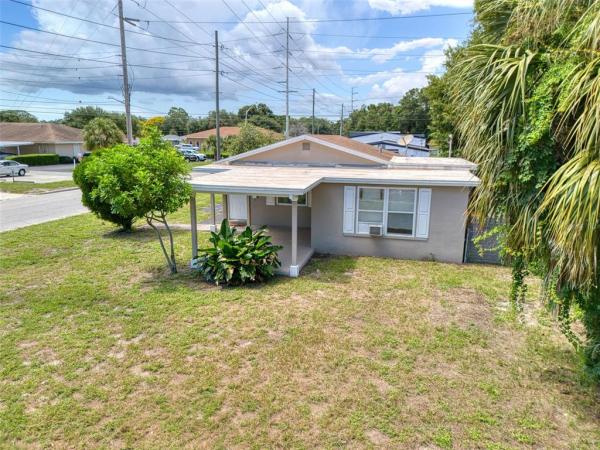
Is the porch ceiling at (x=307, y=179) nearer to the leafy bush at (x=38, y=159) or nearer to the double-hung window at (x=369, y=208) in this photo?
the double-hung window at (x=369, y=208)

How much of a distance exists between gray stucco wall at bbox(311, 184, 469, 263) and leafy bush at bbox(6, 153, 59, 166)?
39.2 m

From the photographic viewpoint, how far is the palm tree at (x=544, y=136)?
12.2 feet

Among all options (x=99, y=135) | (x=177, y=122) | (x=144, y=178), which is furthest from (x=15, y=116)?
(x=144, y=178)

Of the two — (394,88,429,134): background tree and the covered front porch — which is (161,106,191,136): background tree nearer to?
(394,88,429,134): background tree

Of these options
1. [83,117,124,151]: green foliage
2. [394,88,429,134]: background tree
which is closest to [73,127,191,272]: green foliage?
[83,117,124,151]: green foliage

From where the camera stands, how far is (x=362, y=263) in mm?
10938

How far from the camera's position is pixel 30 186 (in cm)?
2575

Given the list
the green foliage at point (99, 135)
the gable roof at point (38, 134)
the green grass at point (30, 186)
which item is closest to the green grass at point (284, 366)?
the green grass at point (30, 186)

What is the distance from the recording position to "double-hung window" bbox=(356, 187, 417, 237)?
36.8 ft

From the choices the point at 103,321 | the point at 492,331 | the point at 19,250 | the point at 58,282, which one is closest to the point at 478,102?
the point at 492,331

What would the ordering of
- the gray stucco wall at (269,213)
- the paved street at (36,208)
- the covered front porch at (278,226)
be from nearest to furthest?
the covered front porch at (278,226)
the gray stucco wall at (269,213)
the paved street at (36,208)

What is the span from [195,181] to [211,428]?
6905 mm

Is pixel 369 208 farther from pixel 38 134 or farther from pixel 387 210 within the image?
pixel 38 134

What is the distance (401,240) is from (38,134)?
48.8 meters
